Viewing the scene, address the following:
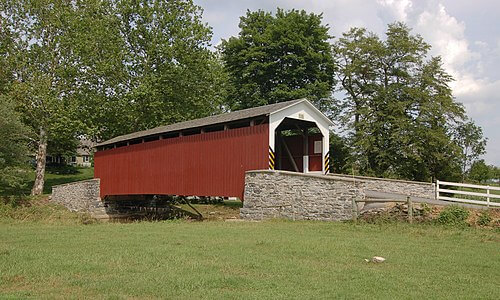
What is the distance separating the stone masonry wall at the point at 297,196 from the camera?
13500 millimetres

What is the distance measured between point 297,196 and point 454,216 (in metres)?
4.56

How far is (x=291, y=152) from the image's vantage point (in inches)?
738

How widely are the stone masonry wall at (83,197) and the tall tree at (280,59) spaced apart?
10536mm

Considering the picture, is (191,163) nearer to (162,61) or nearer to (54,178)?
(162,61)

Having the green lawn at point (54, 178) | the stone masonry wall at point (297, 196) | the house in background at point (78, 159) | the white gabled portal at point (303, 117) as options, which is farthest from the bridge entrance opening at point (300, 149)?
the house in background at point (78, 159)

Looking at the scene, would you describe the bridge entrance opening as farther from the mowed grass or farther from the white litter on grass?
the white litter on grass

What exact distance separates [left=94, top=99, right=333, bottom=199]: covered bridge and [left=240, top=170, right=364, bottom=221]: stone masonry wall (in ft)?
→ 2.67

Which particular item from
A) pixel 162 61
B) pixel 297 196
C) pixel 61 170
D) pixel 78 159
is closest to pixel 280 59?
pixel 162 61

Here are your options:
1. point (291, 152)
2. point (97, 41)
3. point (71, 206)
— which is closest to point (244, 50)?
point (97, 41)

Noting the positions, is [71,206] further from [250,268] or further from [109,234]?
[250,268]

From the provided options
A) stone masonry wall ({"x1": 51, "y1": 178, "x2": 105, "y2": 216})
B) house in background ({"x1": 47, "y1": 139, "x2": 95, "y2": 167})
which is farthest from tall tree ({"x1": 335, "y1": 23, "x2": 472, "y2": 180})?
house in background ({"x1": 47, "y1": 139, "x2": 95, "y2": 167})

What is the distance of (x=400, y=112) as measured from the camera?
24.7 metres

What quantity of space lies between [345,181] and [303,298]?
8575mm

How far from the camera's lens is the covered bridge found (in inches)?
631
